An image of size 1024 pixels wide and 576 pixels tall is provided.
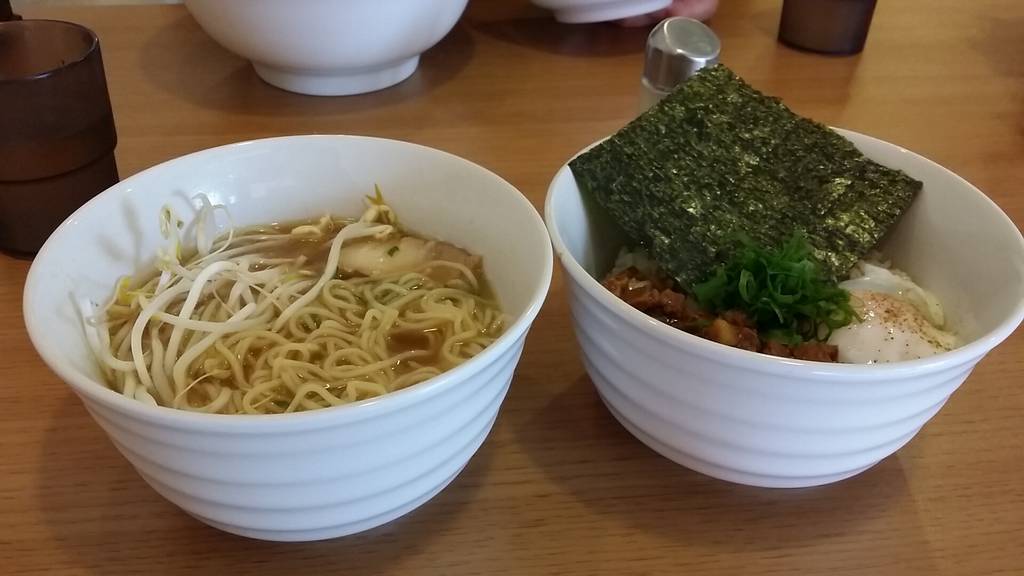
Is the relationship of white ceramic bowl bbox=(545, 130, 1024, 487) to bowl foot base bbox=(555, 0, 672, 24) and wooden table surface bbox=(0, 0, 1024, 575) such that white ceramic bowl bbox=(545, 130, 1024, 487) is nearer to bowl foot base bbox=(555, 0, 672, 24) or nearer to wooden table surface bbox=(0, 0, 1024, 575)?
wooden table surface bbox=(0, 0, 1024, 575)

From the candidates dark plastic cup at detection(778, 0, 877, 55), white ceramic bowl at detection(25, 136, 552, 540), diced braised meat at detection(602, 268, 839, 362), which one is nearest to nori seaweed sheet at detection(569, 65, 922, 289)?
diced braised meat at detection(602, 268, 839, 362)

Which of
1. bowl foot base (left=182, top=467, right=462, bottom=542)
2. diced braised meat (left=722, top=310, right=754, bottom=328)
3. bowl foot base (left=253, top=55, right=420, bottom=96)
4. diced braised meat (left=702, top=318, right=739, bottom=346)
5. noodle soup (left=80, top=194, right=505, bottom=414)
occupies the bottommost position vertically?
bowl foot base (left=253, top=55, right=420, bottom=96)

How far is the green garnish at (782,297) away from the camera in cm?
82

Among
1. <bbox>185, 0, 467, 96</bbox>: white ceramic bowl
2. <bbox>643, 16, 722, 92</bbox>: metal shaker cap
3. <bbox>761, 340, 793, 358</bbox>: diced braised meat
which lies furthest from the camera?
<bbox>185, 0, 467, 96</bbox>: white ceramic bowl

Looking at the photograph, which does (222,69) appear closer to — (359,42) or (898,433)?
(359,42)

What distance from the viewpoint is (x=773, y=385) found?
2.16 feet

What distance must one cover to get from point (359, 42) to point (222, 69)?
1.24 ft

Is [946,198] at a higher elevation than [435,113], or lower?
higher

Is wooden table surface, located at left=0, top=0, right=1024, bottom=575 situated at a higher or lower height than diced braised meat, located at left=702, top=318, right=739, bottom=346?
lower

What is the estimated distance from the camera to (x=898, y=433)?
72cm

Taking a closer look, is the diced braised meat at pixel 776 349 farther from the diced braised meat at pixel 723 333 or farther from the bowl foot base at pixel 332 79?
the bowl foot base at pixel 332 79

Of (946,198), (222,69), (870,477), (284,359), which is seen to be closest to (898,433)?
(870,477)

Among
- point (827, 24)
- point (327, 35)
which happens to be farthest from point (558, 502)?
point (827, 24)

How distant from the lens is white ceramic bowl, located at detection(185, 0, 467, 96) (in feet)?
4.40
